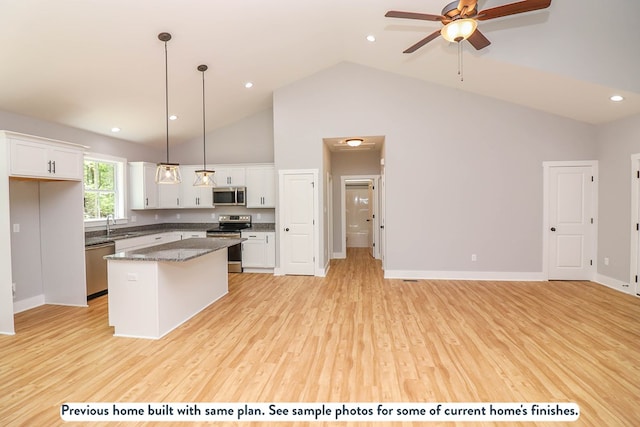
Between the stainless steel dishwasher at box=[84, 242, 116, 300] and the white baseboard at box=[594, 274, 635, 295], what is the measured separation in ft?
26.3

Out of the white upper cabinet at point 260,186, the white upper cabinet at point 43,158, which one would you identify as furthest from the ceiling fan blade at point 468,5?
the white upper cabinet at point 43,158

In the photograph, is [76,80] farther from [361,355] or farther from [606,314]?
[606,314]

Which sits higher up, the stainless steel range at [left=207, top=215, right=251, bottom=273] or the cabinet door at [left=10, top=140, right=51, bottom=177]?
the cabinet door at [left=10, top=140, right=51, bottom=177]

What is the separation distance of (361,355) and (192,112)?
5.39 meters

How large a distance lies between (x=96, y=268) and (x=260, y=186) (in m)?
3.17

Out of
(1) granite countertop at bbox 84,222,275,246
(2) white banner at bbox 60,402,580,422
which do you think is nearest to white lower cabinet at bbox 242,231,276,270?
(1) granite countertop at bbox 84,222,275,246

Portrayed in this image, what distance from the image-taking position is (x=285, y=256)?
238 inches

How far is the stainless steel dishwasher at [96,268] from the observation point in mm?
4570

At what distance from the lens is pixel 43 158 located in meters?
3.66

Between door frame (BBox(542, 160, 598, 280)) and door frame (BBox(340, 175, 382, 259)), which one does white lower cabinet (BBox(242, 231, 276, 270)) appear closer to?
door frame (BBox(340, 175, 382, 259))

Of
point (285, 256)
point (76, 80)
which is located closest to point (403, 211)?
point (285, 256)

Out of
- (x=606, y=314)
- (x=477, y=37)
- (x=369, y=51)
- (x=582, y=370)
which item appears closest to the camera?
(x=582, y=370)

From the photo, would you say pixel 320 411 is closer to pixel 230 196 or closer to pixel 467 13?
pixel 467 13

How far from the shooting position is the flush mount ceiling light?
8.77 ft
